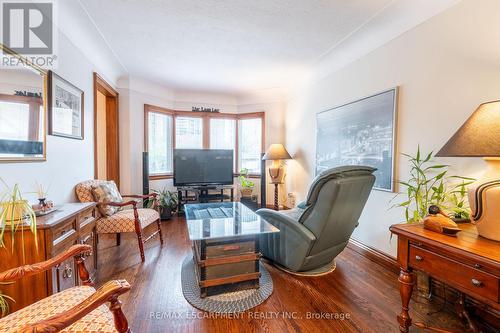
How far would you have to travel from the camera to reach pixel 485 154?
1131 millimetres

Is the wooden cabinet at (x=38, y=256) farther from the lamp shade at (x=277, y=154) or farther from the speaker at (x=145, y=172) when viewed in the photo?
the lamp shade at (x=277, y=154)

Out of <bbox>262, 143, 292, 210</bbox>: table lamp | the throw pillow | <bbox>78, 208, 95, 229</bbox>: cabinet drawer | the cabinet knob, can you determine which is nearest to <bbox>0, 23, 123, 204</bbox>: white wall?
the throw pillow

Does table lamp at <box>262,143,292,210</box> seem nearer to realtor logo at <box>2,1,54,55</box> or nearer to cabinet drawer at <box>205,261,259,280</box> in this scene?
cabinet drawer at <box>205,261,259,280</box>

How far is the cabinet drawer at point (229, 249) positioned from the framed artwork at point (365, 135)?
161 cm

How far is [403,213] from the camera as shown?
2271mm

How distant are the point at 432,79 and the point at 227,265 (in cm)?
242

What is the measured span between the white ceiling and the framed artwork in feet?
2.56

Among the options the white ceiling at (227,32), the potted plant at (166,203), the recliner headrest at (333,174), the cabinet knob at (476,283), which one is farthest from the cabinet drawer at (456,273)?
the potted plant at (166,203)

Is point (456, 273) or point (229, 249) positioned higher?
Answer: point (456, 273)

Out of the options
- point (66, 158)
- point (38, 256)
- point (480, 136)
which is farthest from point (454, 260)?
point (66, 158)

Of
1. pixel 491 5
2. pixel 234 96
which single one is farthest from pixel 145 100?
pixel 491 5

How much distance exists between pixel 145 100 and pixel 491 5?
4527 millimetres

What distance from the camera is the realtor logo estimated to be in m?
1.59

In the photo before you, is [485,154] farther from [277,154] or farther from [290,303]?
[277,154]
